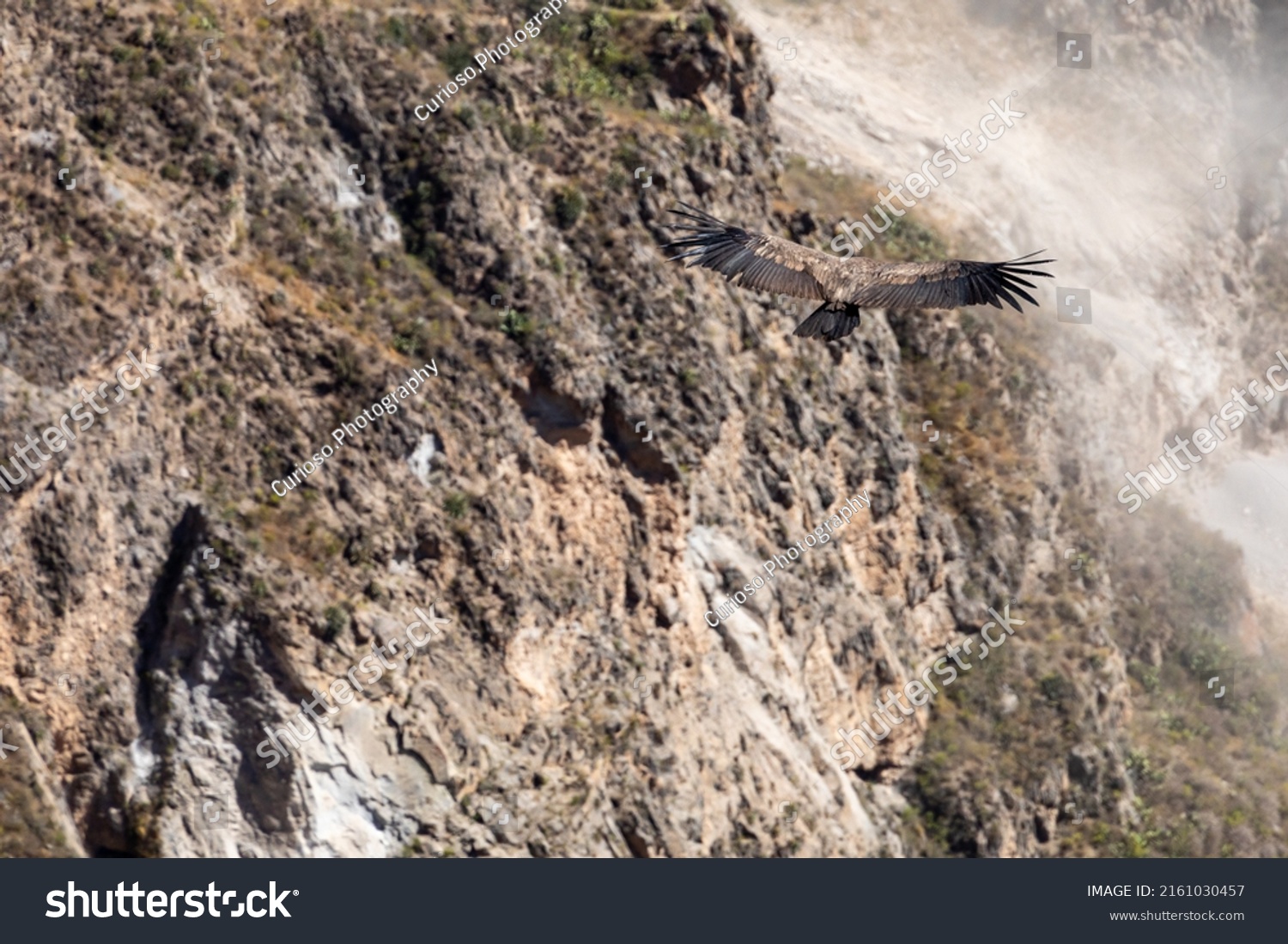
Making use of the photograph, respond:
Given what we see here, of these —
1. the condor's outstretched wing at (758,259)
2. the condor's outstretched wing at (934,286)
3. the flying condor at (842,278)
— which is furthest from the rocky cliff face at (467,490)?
the condor's outstretched wing at (934,286)

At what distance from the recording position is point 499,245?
5238cm

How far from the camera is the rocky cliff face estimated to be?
43.1m

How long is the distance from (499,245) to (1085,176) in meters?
43.0

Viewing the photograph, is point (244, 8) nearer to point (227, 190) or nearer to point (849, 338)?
point (227, 190)

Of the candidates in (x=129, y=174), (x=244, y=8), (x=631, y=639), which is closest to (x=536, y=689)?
(x=631, y=639)

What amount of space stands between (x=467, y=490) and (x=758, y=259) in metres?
17.1

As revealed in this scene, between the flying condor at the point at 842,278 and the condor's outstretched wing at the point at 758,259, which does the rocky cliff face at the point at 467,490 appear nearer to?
the condor's outstretched wing at the point at 758,259

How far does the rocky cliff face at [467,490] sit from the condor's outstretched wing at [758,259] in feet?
48.4

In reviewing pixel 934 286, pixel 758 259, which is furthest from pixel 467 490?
pixel 934 286

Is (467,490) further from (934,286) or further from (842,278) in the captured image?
(934,286)

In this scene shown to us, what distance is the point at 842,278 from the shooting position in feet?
106

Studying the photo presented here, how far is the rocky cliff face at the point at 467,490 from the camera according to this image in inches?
1697

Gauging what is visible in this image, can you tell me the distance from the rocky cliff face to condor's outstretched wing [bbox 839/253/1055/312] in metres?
16.7
